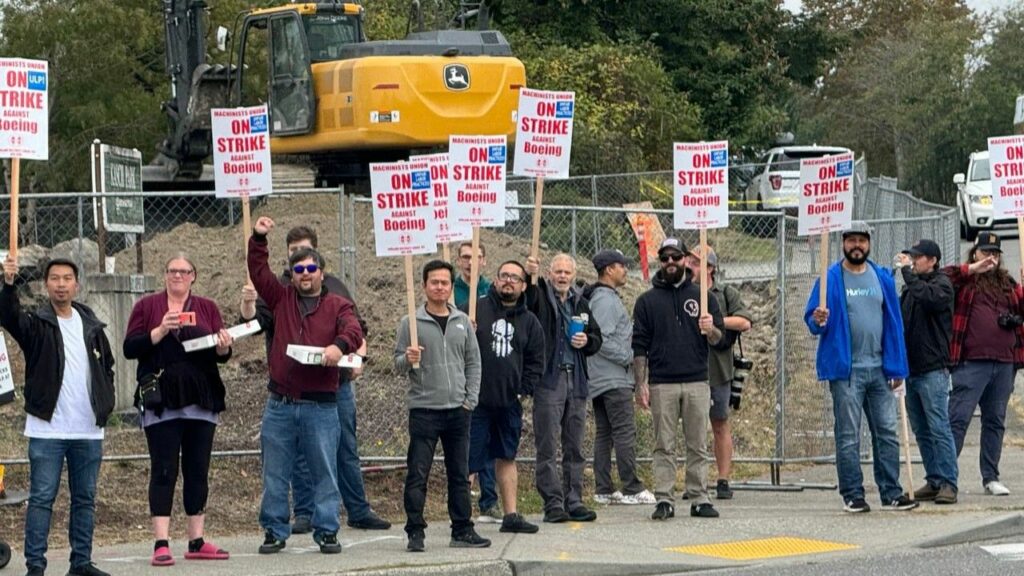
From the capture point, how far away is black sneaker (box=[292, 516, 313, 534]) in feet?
40.3

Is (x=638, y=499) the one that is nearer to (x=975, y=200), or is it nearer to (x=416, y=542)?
(x=416, y=542)

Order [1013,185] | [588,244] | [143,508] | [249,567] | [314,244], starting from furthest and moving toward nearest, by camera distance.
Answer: [588,244] < [1013,185] < [143,508] < [314,244] < [249,567]

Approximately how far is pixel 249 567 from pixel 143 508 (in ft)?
7.99

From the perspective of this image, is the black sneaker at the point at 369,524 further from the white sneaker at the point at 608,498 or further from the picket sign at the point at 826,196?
the picket sign at the point at 826,196

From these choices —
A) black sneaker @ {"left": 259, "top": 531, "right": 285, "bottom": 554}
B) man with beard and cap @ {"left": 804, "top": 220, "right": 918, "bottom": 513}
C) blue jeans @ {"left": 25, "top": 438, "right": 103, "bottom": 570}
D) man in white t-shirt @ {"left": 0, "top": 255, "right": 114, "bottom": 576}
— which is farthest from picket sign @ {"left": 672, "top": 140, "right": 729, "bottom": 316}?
blue jeans @ {"left": 25, "top": 438, "right": 103, "bottom": 570}

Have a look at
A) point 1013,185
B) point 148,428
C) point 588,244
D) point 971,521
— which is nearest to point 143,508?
point 148,428

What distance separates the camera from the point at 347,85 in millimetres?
23734

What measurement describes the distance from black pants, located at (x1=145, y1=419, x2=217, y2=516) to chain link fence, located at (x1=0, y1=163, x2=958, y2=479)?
2837mm

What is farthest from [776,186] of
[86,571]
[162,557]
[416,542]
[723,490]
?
[86,571]

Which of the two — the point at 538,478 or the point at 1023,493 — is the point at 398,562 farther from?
the point at 1023,493

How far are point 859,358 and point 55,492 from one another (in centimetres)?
545

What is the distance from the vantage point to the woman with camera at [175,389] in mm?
10836

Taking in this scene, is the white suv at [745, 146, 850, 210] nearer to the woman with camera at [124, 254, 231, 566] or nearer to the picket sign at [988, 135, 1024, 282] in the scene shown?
the picket sign at [988, 135, 1024, 282]

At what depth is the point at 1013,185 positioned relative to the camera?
13.9 meters
